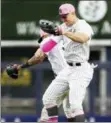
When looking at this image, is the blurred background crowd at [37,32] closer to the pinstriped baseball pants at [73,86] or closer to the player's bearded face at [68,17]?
the pinstriped baseball pants at [73,86]

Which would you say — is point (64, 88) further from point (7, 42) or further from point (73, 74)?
point (7, 42)

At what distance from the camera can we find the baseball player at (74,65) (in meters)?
10.9

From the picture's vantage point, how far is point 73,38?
10.6m

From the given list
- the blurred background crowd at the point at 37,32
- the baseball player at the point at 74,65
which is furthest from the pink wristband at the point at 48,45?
the blurred background crowd at the point at 37,32

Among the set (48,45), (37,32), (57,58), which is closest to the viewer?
(48,45)

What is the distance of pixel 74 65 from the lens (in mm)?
11062

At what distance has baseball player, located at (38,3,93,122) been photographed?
10.9 meters

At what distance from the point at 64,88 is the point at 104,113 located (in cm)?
433

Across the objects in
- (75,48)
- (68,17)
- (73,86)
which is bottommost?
(73,86)

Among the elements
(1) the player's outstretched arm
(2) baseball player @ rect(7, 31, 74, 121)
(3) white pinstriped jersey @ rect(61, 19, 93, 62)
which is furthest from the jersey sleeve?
(1) the player's outstretched arm

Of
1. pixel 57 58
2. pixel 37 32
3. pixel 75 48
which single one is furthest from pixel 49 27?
pixel 37 32

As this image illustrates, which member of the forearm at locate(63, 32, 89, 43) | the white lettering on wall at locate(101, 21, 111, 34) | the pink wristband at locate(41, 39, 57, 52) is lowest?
the pink wristband at locate(41, 39, 57, 52)

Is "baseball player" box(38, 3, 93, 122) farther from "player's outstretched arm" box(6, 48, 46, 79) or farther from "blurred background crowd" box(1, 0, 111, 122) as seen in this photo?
"blurred background crowd" box(1, 0, 111, 122)

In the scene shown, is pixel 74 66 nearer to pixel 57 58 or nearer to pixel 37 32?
pixel 57 58
